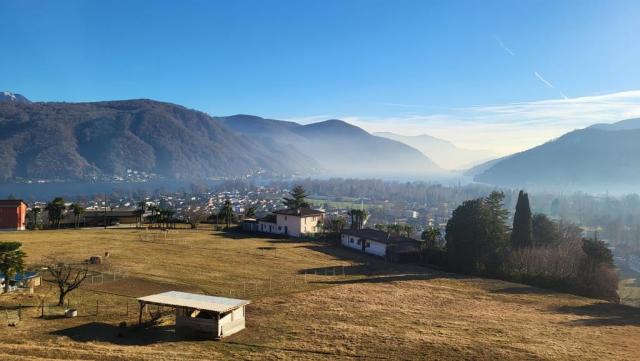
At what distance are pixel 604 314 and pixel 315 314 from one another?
2561cm

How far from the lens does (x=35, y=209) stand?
255 feet

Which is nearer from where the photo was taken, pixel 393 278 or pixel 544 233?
pixel 393 278

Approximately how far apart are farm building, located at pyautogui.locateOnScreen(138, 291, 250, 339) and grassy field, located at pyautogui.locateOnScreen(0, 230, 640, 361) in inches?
38.2

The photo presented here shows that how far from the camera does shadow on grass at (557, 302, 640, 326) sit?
35156 millimetres

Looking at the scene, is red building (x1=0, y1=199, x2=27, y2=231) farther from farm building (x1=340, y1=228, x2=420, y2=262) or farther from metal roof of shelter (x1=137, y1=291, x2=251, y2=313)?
metal roof of shelter (x1=137, y1=291, x2=251, y2=313)

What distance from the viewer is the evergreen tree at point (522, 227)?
205 feet

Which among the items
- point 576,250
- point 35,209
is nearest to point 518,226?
point 576,250

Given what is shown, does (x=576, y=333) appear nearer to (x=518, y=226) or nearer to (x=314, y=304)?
(x=314, y=304)

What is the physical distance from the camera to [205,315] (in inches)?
1121

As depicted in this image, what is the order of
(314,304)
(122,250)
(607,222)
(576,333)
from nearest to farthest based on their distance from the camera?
(576,333) < (314,304) < (122,250) < (607,222)

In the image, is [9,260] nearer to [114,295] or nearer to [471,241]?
[114,295]

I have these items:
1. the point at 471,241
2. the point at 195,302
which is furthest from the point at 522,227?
the point at 195,302

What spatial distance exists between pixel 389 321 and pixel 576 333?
13110mm

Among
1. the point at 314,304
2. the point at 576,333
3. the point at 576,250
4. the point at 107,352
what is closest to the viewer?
the point at 107,352
